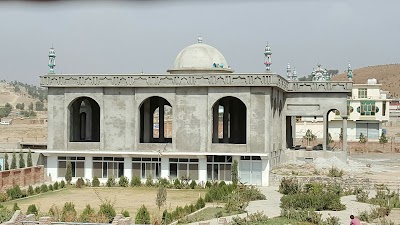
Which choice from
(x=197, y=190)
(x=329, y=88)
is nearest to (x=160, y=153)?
(x=197, y=190)

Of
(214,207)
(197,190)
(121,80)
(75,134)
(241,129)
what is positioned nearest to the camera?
(214,207)

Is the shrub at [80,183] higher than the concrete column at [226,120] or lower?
lower

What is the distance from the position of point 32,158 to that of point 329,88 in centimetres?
1993

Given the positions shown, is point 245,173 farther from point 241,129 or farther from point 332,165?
point 241,129

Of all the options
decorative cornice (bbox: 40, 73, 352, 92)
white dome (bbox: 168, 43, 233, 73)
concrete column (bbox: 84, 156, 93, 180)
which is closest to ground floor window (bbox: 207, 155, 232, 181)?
decorative cornice (bbox: 40, 73, 352, 92)

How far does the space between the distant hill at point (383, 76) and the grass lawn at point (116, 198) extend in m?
98.9

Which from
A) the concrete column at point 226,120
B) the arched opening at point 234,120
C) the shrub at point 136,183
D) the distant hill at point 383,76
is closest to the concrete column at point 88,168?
the shrub at point 136,183

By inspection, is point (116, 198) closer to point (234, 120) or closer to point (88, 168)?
point (88, 168)

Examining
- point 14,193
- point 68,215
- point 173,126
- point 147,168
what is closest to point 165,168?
point 147,168

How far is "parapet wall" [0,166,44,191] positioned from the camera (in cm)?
3325

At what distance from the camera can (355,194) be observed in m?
32.1

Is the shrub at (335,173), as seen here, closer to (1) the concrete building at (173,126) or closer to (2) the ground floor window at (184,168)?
(1) the concrete building at (173,126)

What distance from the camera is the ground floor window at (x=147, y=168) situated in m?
37.5

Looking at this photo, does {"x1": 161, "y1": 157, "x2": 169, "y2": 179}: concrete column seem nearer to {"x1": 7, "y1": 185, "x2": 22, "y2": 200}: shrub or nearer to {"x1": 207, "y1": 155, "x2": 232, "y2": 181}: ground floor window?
{"x1": 207, "y1": 155, "x2": 232, "y2": 181}: ground floor window
